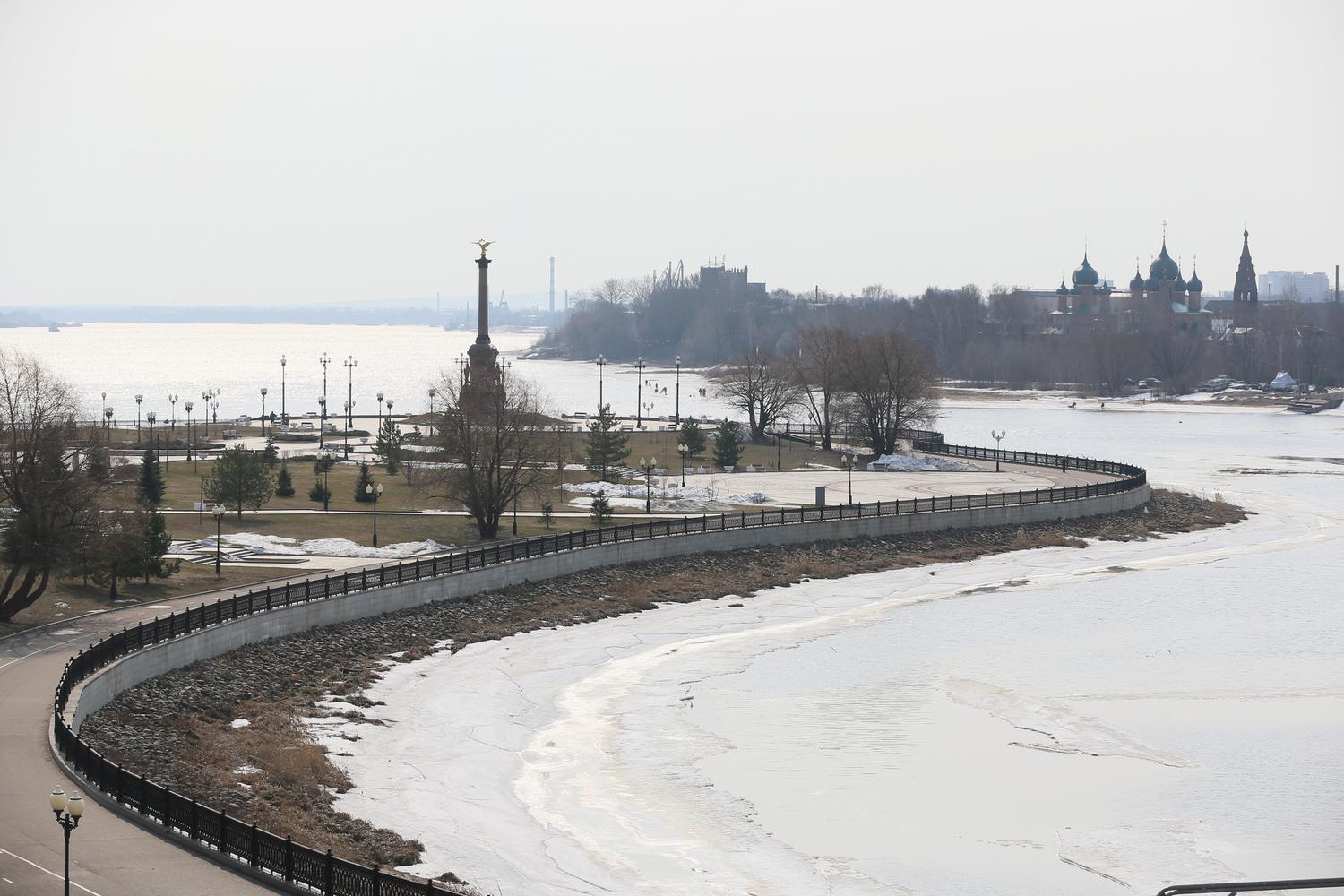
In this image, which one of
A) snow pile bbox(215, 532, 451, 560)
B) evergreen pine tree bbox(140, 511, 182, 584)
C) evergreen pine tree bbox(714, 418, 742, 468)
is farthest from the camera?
evergreen pine tree bbox(714, 418, 742, 468)

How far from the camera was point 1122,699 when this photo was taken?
41.0 m

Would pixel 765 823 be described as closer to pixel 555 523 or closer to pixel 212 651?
pixel 212 651

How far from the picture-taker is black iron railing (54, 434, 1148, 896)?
2314 centimetres

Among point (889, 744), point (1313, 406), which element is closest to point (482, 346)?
point (889, 744)

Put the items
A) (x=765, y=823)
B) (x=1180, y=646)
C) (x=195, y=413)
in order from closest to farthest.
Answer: (x=765, y=823) < (x=1180, y=646) < (x=195, y=413)

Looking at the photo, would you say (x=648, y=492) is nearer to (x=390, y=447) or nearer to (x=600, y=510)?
(x=600, y=510)

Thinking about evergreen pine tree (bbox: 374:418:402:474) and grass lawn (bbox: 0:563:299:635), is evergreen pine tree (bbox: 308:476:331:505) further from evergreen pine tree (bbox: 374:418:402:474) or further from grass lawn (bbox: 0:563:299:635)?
grass lawn (bbox: 0:563:299:635)

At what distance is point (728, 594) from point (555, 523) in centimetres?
902

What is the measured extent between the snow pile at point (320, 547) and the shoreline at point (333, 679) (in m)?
4.42

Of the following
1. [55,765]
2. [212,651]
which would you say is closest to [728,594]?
[212,651]

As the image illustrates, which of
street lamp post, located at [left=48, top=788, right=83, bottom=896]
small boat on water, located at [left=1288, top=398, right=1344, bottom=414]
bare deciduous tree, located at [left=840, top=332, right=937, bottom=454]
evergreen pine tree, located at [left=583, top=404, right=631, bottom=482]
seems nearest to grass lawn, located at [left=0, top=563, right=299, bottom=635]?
street lamp post, located at [left=48, top=788, right=83, bottom=896]

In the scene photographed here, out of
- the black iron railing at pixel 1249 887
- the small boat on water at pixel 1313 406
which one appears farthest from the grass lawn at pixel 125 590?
the small boat on water at pixel 1313 406

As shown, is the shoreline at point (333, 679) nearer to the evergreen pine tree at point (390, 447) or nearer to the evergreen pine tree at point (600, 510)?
the evergreen pine tree at point (600, 510)

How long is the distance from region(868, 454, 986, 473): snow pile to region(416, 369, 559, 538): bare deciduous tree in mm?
29659
